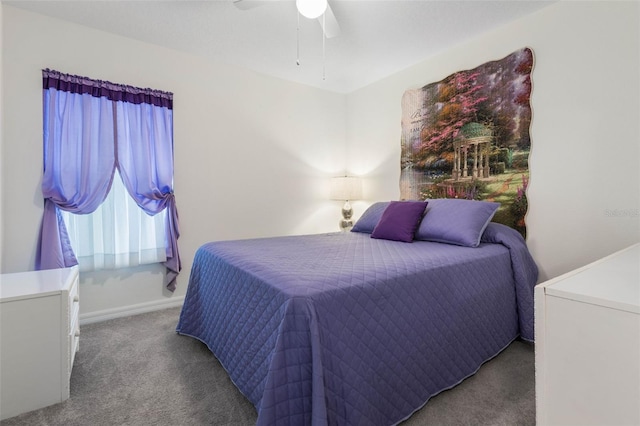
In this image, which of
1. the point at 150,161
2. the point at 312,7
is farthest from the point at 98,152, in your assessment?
the point at 312,7

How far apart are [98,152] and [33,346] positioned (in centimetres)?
163

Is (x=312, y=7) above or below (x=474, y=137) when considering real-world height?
above

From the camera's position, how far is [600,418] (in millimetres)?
919

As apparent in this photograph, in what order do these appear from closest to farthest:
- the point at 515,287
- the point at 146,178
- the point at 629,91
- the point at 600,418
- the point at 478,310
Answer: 1. the point at 600,418
2. the point at 478,310
3. the point at 629,91
4. the point at 515,287
5. the point at 146,178

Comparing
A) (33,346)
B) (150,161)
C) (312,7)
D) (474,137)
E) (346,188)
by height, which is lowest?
(33,346)

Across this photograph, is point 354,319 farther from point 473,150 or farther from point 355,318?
point 473,150

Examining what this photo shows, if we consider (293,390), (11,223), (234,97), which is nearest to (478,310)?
(293,390)

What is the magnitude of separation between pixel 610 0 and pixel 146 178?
12.1ft

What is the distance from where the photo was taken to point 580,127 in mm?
2150

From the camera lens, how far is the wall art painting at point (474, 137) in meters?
2.46

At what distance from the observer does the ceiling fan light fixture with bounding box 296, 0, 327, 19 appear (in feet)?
6.32

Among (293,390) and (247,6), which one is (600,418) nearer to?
(293,390)

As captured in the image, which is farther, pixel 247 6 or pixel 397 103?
pixel 397 103

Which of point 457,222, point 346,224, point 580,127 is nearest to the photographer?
point 580,127
